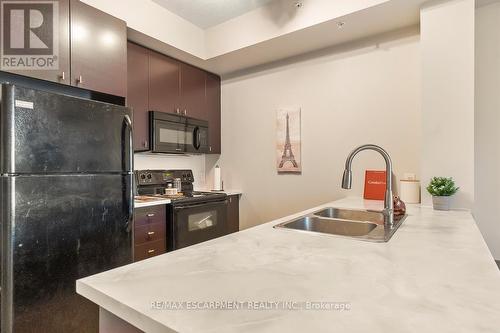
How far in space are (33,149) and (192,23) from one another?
1967 millimetres

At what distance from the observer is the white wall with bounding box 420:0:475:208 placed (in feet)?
5.78

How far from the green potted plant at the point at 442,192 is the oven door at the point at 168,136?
2184 millimetres

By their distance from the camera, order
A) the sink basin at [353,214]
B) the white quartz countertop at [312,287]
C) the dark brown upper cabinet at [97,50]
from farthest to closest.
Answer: the dark brown upper cabinet at [97,50] → the sink basin at [353,214] → the white quartz countertop at [312,287]

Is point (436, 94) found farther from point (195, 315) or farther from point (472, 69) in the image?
point (195, 315)

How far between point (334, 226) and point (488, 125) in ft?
4.72

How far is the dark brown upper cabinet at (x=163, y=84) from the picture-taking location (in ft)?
8.55

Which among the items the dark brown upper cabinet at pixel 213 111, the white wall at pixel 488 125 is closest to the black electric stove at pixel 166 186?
the dark brown upper cabinet at pixel 213 111

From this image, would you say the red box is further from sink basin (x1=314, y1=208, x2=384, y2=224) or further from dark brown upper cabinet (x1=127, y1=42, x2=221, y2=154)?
dark brown upper cabinet (x1=127, y1=42, x2=221, y2=154)

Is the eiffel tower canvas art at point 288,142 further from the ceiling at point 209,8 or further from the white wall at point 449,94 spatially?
the white wall at point 449,94

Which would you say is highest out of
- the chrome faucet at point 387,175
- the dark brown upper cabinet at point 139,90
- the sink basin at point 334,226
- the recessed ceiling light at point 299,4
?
the recessed ceiling light at point 299,4

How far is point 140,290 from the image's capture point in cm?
62

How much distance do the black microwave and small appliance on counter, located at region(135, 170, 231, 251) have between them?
325mm

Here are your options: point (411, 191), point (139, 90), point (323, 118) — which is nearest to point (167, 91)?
point (139, 90)

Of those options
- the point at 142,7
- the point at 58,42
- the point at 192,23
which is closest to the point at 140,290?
the point at 58,42
